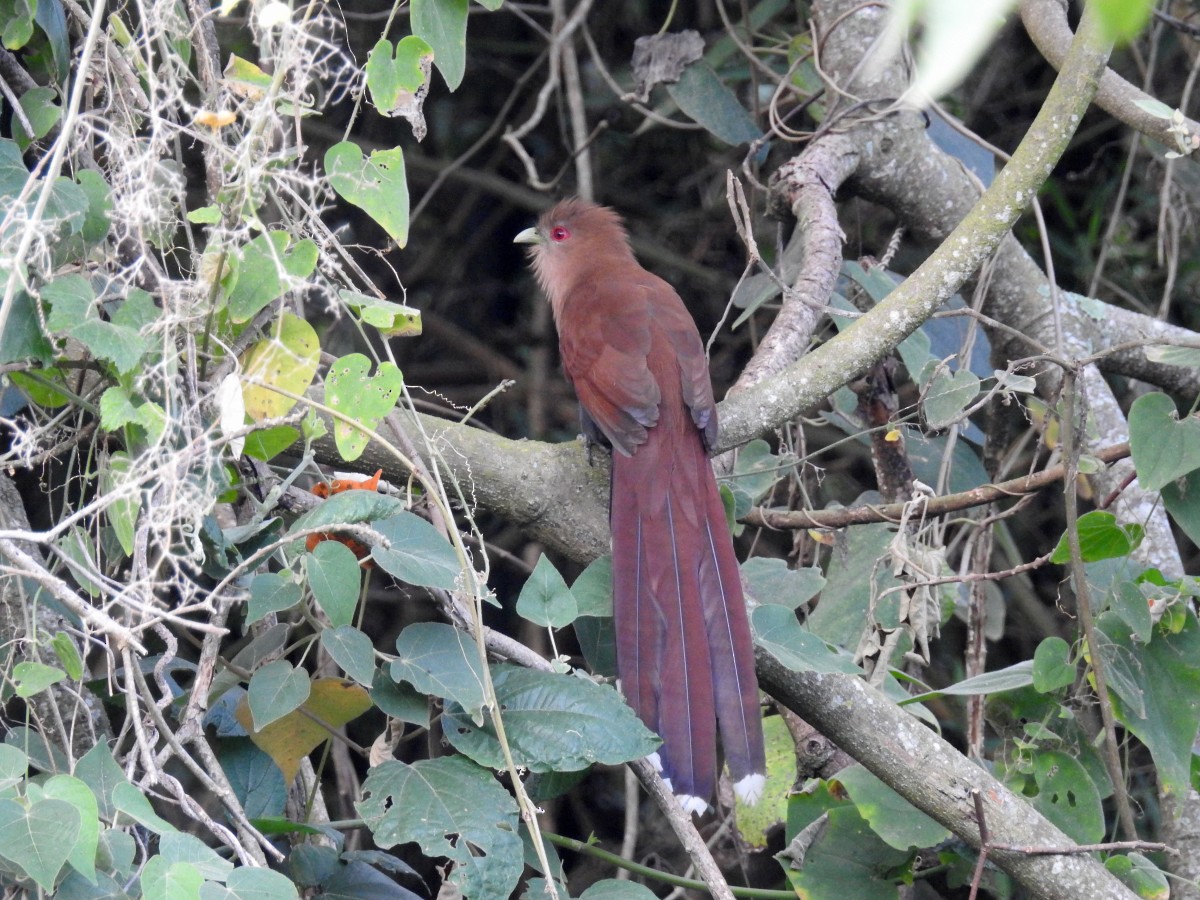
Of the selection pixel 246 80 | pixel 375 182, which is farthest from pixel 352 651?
pixel 246 80

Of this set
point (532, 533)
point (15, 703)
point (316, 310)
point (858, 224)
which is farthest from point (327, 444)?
point (858, 224)

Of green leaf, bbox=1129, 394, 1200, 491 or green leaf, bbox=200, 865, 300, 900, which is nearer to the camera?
green leaf, bbox=200, 865, 300, 900

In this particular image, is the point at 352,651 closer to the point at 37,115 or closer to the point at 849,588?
the point at 37,115

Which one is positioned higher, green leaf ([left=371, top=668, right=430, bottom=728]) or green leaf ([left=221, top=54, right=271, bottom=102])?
green leaf ([left=221, top=54, right=271, bottom=102])

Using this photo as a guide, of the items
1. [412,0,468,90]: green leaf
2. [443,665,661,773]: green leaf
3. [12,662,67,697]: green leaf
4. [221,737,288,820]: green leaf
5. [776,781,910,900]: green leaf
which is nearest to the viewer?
[12,662,67,697]: green leaf

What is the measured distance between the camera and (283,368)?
1.45 metres

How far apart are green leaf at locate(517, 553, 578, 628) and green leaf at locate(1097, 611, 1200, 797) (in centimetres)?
94

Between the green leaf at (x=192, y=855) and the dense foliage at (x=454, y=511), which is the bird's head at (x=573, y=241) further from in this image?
the green leaf at (x=192, y=855)

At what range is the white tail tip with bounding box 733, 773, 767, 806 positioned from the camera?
1753mm

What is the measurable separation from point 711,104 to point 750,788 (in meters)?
2.07

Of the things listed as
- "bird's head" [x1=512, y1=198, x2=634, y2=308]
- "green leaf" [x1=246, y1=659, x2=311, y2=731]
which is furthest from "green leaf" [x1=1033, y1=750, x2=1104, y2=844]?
"bird's head" [x1=512, y1=198, x2=634, y2=308]

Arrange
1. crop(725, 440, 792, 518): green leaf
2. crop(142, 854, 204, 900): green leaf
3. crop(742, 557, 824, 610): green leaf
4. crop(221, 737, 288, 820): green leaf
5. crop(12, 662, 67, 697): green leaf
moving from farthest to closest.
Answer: crop(725, 440, 792, 518): green leaf, crop(742, 557, 824, 610): green leaf, crop(221, 737, 288, 820): green leaf, crop(12, 662, 67, 697): green leaf, crop(142, 854, 204, 900): green leaf

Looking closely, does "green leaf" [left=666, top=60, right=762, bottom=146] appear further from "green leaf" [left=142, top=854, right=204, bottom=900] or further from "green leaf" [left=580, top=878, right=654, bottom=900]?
"green leaf" [left=142, top=854, right=204, bottom=900]

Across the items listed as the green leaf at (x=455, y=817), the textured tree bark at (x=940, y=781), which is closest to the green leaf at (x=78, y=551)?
the green leaf at (x=455, y=817)
